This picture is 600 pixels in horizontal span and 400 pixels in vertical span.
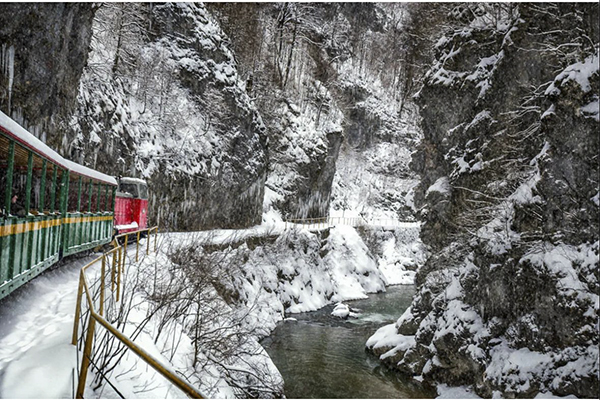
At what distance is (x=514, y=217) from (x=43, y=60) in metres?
16.8

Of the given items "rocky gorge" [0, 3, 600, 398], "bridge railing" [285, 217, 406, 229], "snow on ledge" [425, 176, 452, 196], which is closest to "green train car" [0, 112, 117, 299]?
"rocky gorge" [0, 3, 600, 398]

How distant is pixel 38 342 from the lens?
6059 mm

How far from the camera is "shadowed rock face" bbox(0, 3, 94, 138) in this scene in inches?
533

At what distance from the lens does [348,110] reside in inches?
2165

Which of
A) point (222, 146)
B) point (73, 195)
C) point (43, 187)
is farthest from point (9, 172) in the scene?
point (222, 146)

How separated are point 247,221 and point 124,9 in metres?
16.0

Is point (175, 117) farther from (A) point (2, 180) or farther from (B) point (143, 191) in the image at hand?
(A) point (2, 180)

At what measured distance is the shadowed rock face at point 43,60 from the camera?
44.4 feet

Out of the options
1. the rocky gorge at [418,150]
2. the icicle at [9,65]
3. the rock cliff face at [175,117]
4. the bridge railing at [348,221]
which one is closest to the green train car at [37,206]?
the icicle at [9,65]

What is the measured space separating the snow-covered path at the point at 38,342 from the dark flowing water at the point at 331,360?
24.5ft

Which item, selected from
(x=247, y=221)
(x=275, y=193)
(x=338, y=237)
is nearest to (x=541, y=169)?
(x=247, y=221)

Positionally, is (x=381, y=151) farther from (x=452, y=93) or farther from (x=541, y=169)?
(x=541, y=169)

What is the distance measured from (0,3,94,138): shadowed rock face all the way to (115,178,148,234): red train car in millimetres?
3502

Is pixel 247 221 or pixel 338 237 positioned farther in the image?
pixel 338 237
